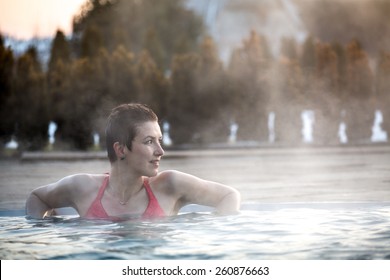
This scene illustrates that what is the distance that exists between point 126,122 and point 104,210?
1.29 ft

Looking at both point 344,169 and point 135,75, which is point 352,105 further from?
point 135,75

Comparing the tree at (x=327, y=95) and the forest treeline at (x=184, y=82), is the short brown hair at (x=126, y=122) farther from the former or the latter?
the tree at (x=327, y=95)

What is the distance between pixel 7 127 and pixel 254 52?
3434mm

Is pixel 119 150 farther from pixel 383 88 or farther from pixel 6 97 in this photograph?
pixel 383 88

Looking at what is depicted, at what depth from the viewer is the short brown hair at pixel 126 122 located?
2477mm

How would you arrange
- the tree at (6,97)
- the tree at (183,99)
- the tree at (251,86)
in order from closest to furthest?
the tree at (6,97), the tree at (251,86), the tree at (183,99)

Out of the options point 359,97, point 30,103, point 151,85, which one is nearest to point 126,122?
point 30,103

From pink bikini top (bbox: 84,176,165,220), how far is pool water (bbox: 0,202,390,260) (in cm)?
3

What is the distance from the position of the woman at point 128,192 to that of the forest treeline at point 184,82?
3241 millimetres

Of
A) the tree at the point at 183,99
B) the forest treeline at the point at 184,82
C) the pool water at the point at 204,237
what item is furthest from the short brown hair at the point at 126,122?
the tree at the point at 183,99

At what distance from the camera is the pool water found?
7.88ft

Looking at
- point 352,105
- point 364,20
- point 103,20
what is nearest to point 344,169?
point 352,105

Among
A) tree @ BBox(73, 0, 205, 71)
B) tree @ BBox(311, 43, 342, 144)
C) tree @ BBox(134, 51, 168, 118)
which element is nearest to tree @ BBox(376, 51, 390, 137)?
tree @ BBox(311, 43, 342, 144)

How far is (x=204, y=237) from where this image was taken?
2.55 m
